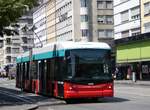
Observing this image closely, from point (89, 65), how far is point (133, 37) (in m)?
40.2

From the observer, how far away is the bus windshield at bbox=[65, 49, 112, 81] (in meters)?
25.5

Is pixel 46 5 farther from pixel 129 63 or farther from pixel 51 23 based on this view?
pixel 129 63

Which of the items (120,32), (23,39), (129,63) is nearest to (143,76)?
(129,63)

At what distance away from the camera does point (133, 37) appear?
65.2m

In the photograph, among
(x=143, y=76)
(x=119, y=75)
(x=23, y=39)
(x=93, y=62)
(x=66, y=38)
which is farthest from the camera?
(x=23, y=39)

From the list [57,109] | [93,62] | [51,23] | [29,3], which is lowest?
[57,109]

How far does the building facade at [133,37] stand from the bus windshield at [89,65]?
116 feet

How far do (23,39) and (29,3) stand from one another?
12731 cm

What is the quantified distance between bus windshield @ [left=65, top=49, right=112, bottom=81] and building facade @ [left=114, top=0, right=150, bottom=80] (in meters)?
35.3

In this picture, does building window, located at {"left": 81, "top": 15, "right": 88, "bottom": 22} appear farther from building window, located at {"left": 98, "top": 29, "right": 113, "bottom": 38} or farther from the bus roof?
the bus roof

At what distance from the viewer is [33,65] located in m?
34.3

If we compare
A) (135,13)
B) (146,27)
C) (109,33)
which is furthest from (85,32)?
(146,27)

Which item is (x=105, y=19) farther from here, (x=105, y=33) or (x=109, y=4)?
(x=109, y=4)

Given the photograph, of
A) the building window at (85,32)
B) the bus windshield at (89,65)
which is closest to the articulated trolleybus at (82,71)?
the bus windshield at (89,65)
